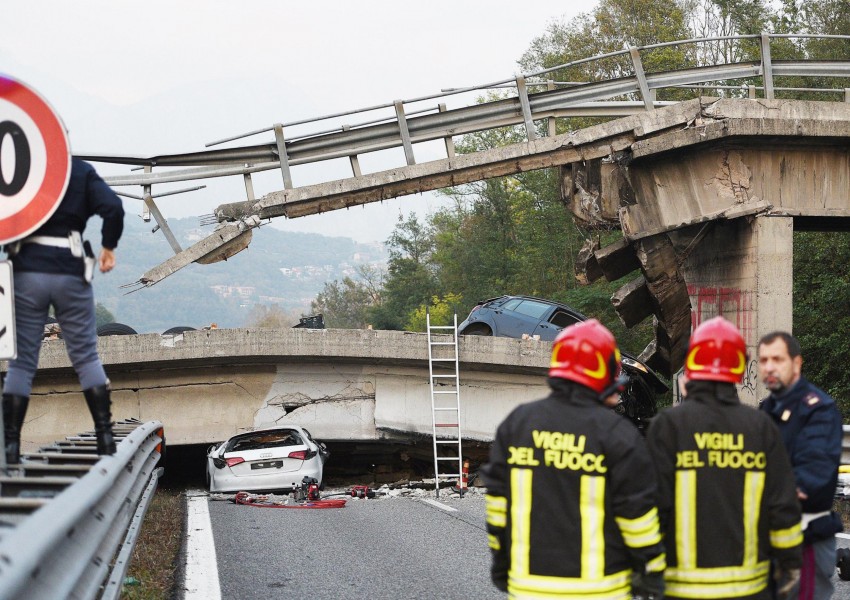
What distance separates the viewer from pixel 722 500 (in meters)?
4.56

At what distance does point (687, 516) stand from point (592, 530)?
61 cm

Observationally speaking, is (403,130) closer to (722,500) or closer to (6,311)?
(6,311)

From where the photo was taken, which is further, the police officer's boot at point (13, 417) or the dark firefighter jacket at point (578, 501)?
the police officer's boot at point (13, 417)

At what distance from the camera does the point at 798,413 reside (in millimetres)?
5172

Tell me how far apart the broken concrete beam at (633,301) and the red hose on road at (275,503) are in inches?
260

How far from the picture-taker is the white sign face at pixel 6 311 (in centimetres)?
575

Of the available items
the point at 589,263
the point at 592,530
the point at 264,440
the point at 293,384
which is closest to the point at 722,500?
the point at 592,530

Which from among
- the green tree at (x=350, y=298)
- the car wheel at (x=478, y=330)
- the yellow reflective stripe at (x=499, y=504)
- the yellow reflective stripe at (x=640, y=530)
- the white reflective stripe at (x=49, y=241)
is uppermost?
the white reflective stripe at (x=49, y=241)

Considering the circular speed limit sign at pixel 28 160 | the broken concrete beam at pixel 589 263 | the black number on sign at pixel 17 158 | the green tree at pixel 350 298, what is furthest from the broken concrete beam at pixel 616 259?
the green tree at pixel 350 298

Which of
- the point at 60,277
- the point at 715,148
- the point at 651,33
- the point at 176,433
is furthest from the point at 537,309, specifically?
the point at 651,33

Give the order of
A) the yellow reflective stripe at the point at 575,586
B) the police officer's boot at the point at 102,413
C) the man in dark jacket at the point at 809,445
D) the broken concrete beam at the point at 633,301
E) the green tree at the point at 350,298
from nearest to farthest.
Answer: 1. the yellow reflective stripe at the point at 575,586
2. the man in dark jacket at the point at 809,445
3. the police officer's boot at the point at 102,413
4. the broken concrete beam at the point at 633,301
5. the green tree at the point at 350,298

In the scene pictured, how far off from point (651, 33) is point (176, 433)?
36.0 metres

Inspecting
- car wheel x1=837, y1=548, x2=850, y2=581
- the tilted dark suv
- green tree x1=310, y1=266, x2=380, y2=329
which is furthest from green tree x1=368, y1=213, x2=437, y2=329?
car wheel x1=837, y1=548, x2=850, y2=581

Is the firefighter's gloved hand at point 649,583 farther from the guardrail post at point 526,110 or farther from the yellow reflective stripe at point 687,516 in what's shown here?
the guardrail post at point 526,110
